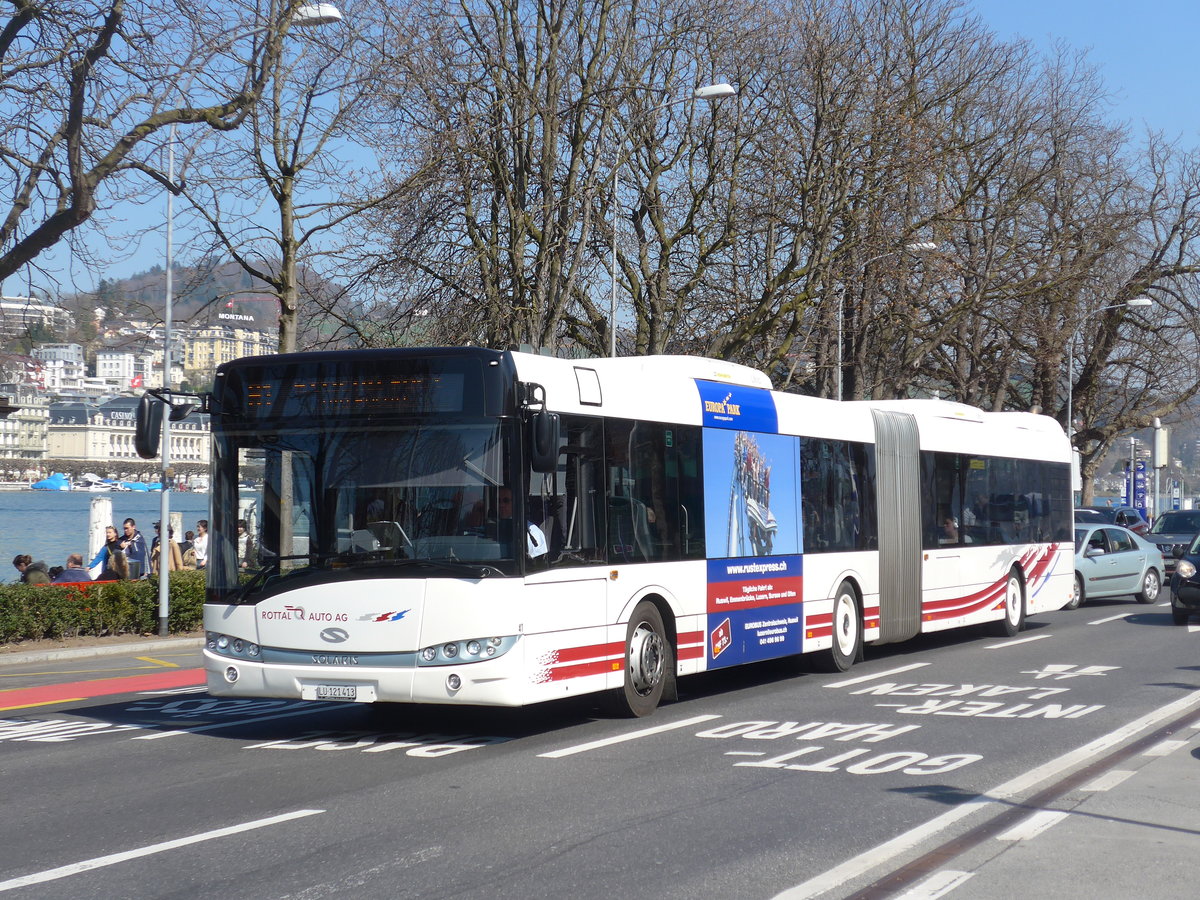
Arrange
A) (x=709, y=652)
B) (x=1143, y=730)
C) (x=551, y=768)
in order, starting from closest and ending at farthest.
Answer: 1. (x=551, y=768)
2. (x=1143, y=730)
3. (x=709, y=652)

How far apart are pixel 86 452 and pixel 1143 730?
87073 mm

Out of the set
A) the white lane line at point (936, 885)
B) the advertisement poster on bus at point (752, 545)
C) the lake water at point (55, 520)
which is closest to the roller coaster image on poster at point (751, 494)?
the advertisement poster on bus at point (752, 545)

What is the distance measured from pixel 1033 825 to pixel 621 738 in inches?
152

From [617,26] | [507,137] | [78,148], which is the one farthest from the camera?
[617,26]

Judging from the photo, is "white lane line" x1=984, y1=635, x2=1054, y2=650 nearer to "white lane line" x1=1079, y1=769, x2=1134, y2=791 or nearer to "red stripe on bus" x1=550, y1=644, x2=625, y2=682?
"red stripe on bus" x1=550, y1=644, x2=625, y2=682

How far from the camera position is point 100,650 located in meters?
19.1

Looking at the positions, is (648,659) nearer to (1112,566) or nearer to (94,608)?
(94,608)

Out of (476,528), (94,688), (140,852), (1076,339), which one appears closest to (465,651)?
(476,528)

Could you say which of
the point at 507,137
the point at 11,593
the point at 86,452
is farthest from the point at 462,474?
the point at 86,452

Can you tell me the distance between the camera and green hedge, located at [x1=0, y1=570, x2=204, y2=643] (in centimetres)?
1903

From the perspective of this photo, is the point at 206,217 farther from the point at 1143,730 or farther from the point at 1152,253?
the point at 1152,253

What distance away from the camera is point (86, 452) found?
9062 centimetres

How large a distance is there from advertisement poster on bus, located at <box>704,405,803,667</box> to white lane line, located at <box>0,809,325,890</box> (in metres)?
5.90

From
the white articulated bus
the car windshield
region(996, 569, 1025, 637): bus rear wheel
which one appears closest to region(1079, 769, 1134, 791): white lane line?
the white articulated bus
